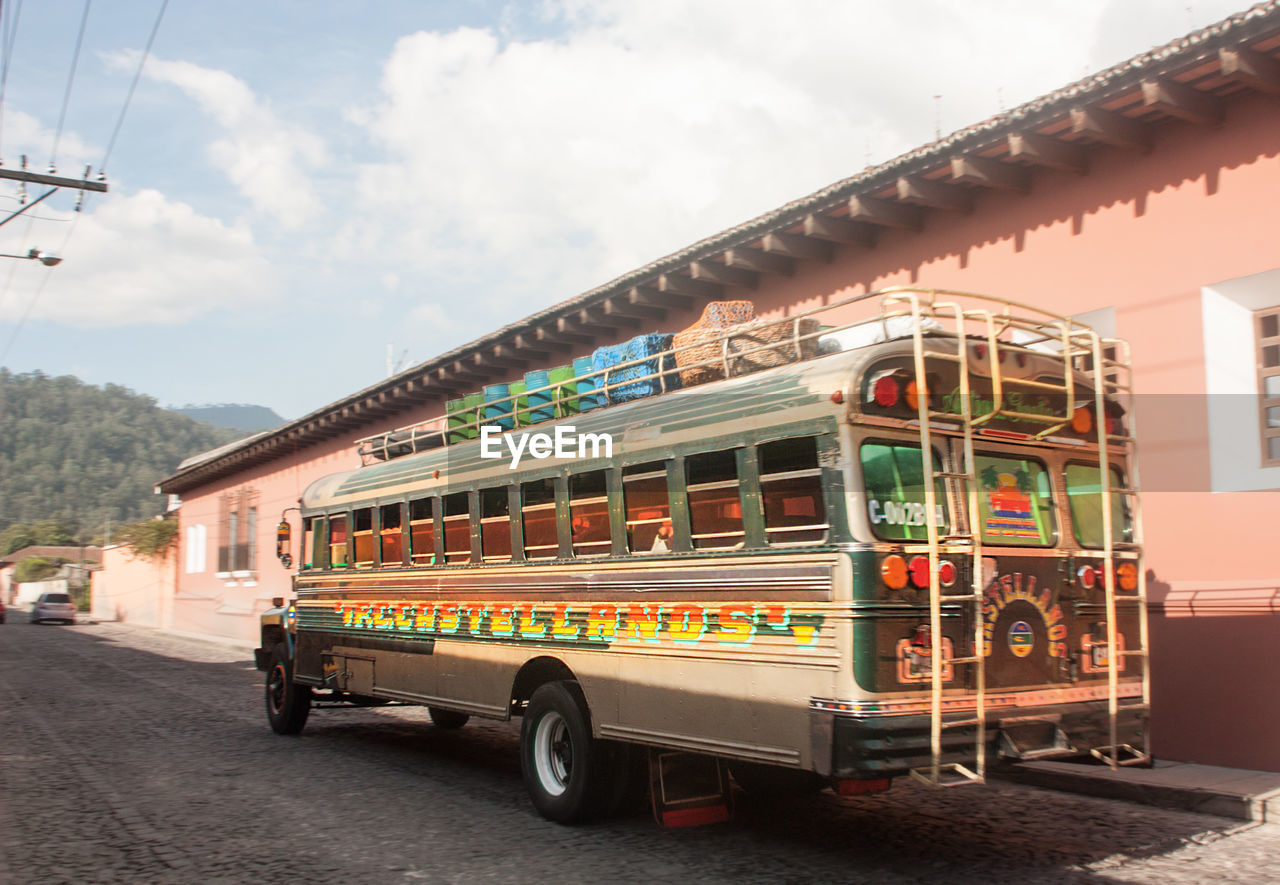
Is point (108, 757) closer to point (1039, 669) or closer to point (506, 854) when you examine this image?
point (506, 854)

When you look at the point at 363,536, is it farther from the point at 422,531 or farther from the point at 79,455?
the point at 79,455

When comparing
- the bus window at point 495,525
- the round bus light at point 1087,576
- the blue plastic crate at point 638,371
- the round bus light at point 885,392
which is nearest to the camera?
the round bus light at point 885,392

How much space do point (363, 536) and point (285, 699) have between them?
2.42 m

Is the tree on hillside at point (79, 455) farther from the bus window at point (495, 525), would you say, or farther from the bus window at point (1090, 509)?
the bus window at point (1090, 509)

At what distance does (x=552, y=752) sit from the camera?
775 centimetres

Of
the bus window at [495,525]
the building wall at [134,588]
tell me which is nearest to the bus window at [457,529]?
the bus window at [495,525]

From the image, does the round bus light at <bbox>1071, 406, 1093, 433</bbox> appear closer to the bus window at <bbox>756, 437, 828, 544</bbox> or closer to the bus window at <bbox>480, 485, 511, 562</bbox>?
the bus window at <bbox>756, 437, 828, 544</bbox>

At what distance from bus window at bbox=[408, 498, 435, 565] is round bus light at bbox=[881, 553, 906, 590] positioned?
4993 millimetres

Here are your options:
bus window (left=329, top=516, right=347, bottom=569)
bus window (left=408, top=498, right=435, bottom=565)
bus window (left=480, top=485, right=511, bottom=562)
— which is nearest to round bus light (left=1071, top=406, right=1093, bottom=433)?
bus window (left=480, top=485, right=511, bottom=562)

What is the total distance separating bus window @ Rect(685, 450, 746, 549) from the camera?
6.50m

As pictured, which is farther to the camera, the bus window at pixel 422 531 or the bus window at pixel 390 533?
the bus window at pixel 390 533

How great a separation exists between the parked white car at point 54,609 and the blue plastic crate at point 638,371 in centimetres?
4720

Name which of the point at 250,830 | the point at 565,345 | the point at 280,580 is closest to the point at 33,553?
the point at 280,580

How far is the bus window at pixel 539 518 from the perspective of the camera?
26.8ft
